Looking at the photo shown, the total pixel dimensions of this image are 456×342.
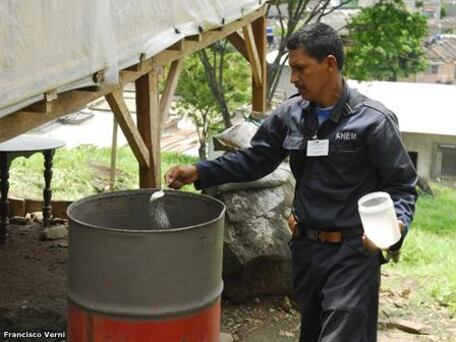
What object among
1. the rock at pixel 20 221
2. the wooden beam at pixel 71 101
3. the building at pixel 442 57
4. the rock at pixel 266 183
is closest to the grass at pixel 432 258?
the rock at pixel 266 183

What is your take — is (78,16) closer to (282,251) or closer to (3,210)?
(282,251)

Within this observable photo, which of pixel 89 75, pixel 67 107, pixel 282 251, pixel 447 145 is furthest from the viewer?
pixel 447 145

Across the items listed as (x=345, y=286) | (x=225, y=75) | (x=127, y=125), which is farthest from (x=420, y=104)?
(x=345, y=286)

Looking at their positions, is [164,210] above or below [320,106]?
below

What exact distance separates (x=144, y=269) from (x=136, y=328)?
0.24 meters

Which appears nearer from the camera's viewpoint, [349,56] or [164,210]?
[164,210]

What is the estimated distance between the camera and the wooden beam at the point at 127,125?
4270mm

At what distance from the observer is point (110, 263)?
8.23 feet

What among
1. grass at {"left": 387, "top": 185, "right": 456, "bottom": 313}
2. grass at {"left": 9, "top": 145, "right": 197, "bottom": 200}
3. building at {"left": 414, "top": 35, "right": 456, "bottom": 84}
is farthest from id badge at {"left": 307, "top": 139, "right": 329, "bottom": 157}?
building at {"left": 414, "top": 35, "right": 456, "bottom": 84}

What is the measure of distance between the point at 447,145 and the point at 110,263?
21.3 metres

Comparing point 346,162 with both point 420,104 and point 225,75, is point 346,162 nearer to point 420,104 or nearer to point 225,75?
point 225,75

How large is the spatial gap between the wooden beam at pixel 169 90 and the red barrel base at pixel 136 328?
257cm

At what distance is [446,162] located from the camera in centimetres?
2288

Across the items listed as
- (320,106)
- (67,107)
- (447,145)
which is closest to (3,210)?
(67,107)
